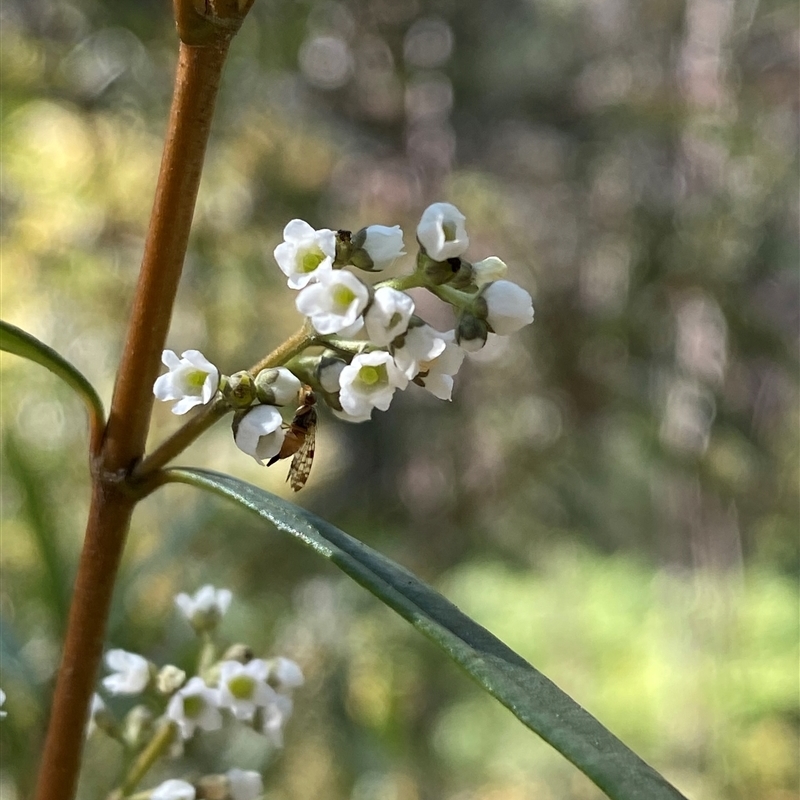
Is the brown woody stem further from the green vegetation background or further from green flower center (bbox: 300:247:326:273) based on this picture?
the green vegetation background

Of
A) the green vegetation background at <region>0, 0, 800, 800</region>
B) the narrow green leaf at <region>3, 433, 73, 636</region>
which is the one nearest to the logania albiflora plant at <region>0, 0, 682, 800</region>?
the narrow green leaf at <region>3, 433, 73, 636</region>

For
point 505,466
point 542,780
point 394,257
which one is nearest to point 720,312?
point 505,466

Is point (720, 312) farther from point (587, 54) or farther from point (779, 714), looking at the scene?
point (779, 714)

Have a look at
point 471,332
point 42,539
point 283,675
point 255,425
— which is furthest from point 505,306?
point 42,539

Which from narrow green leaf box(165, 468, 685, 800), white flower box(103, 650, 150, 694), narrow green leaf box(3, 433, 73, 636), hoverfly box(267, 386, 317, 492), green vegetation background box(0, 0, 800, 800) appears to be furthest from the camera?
green vegetation background box(0, 0, 800, 800)

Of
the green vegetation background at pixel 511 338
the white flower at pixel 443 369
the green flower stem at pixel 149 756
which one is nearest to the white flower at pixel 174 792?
the green flower stem at pixel 149 756

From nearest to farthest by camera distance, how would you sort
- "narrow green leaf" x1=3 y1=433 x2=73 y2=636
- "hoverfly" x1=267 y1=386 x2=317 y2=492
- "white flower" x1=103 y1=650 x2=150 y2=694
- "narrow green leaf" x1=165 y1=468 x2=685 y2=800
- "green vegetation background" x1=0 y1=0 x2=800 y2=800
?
"narrow green leaf" x1=165 y1=468 x2=685 y2=800
"hoverfly" x1=267 y1=386 x2=317 y2=492
"white flower" x1=103 y1=650 x2=150 y2=694
"narrow green leaf" x1=3 y1=433 x2=73 y2=636
"green vegetation background" x1=0 y1=0 x2=800 y2=800

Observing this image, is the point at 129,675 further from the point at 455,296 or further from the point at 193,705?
the point at 455,296
